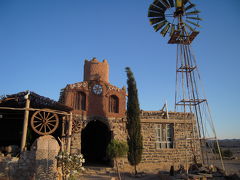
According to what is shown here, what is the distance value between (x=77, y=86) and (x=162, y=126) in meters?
8.53

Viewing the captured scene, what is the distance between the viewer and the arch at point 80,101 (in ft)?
55.0

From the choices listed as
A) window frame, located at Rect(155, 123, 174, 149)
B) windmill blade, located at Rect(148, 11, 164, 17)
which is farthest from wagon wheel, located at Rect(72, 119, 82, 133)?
windmill blade, located at Rect(148, 11, 164, 17)

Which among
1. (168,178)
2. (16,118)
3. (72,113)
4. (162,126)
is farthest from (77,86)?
(168,178)

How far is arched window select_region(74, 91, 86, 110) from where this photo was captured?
1674 centimetres

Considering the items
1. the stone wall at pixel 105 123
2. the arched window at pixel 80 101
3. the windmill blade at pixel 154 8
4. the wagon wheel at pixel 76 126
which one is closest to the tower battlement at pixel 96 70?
the arched window at pixel 80 101

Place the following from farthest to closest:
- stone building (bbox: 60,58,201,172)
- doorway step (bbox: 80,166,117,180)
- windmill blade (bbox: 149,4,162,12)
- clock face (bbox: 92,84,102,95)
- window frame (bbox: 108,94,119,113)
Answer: window frame (bbox: 108,94,119,113) < clock face (bbox: 92,84,102,95) < stone building (bbox: 60,58,201,172) < windmill blade (bbox: 149,4,162,12) < doorway step (bbox: 80,166,117,180)

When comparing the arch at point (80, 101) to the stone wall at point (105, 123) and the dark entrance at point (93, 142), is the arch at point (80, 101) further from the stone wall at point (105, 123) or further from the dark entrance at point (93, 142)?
the dark entrance at point (93, 142)

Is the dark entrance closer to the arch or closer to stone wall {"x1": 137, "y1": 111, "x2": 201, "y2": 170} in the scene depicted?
the arch

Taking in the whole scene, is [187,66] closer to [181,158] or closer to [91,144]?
[181,158]

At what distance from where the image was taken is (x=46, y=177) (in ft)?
31.9

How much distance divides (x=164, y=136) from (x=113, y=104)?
556 cm

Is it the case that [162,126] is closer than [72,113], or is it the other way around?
[72,113]

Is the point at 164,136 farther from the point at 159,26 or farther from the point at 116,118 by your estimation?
the point at 159,26

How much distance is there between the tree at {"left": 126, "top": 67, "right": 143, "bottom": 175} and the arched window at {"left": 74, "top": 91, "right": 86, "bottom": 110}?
12.8 ft
